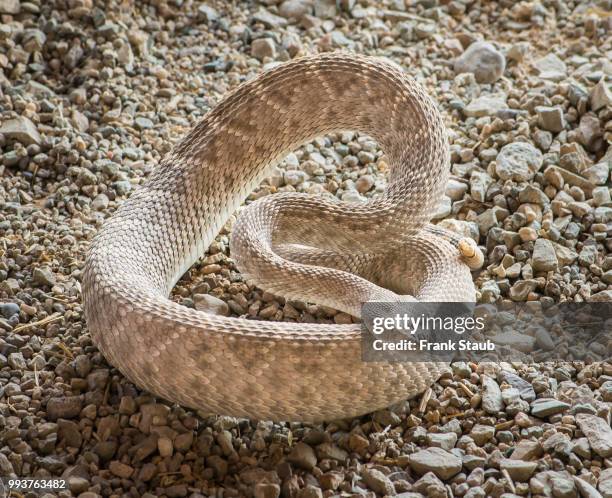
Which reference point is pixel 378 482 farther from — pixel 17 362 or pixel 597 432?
pixel 17 362

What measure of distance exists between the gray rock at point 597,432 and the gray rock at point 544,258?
3.67 ft

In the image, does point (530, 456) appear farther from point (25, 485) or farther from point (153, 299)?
point (25, 485)

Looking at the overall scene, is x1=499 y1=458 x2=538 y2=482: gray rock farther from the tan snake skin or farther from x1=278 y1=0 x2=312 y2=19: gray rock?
x1=278 y1=0 x2=312 y2=19: gray rock

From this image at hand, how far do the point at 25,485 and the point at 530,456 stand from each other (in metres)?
2.19

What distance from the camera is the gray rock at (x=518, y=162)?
17.6ft

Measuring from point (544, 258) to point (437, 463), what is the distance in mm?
1631

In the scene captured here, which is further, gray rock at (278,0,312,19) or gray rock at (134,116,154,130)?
gray rock at (278,0,312,19)

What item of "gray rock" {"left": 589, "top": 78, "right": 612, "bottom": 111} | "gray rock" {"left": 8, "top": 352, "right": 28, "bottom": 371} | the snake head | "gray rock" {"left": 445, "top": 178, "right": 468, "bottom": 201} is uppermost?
"gray rock" {"left": 589, "top": 78, "right": 612, "bottom": 111}

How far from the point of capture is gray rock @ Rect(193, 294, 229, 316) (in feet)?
15.3

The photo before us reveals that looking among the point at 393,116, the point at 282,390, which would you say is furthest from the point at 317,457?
the point at 393,116

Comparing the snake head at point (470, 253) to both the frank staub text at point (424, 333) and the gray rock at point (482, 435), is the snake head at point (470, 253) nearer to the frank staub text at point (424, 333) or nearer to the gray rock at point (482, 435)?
the frank staub text at point (424, 333)

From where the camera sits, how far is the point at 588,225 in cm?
508

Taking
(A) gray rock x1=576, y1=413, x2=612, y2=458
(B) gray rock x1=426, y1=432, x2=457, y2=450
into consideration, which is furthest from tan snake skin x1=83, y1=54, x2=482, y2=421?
(A) gray rock x1=576, y1=413, x2=612, y2=458

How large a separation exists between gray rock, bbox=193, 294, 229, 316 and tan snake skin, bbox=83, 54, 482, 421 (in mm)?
188
